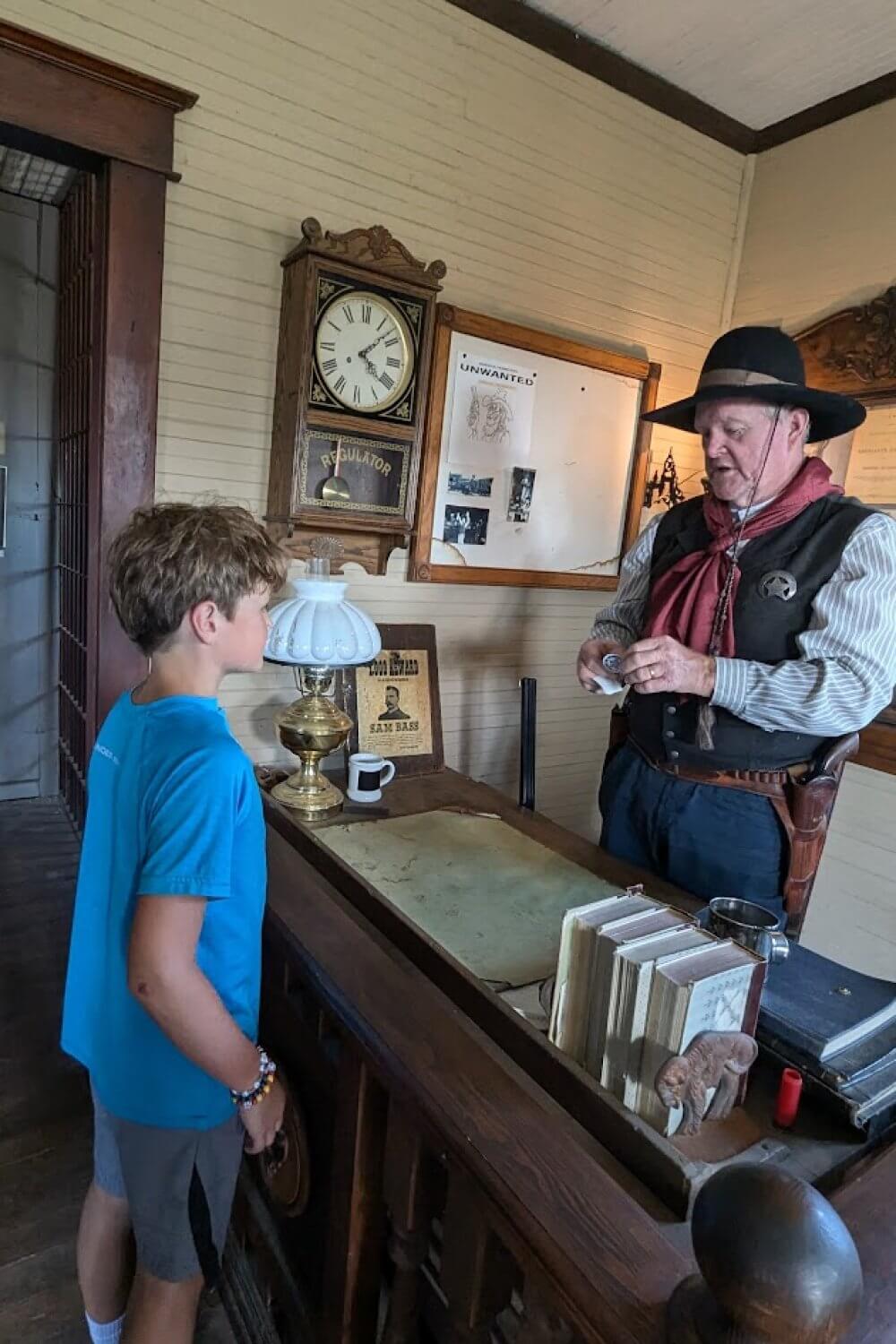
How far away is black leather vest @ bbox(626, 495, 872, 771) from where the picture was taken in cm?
152

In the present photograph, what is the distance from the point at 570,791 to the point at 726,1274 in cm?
245

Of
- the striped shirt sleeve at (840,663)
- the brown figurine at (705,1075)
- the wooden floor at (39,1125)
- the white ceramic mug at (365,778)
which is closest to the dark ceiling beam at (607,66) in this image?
the striped shirt sleeve at (840,663)

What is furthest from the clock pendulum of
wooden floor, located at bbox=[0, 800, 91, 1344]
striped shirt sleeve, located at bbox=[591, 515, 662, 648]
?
wooden floor, located at bbox=[0, 800, 91, 1344]

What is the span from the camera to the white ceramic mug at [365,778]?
6.35ft

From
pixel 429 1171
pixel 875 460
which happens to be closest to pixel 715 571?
pixel 429 1171

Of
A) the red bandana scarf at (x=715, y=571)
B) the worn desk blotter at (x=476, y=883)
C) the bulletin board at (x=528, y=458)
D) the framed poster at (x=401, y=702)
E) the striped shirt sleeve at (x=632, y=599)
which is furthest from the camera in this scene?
the bulletin board at (x=528, y=458)

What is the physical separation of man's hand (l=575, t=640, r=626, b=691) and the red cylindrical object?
908mm

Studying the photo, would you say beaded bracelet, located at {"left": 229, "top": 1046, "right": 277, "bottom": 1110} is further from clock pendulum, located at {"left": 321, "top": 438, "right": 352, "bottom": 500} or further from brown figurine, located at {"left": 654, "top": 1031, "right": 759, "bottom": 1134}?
clock pendulum, located at {"left": 321, "top": 438, "right": 352, "bottom": 500}

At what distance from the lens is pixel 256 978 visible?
3.79 feet

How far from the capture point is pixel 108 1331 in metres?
1.27

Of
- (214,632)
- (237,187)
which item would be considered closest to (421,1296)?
(214,632)

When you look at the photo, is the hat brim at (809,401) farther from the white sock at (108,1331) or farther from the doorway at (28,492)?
the doorway at (28,492)

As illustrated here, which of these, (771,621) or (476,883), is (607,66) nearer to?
(771,621)

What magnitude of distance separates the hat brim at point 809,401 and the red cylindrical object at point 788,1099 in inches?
46.8
